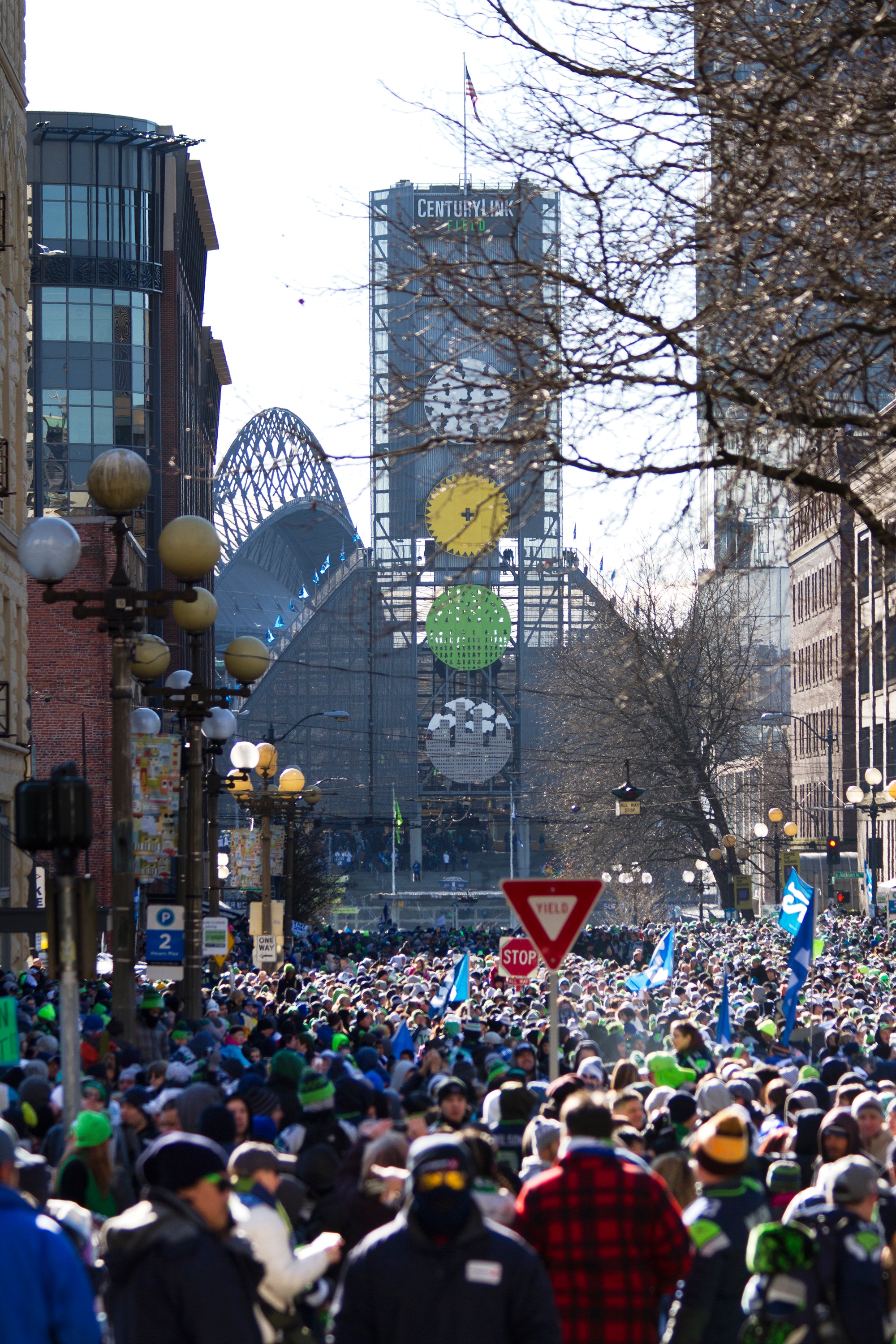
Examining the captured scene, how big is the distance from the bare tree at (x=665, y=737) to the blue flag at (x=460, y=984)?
26395 millimetres

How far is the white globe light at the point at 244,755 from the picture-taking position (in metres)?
24.7

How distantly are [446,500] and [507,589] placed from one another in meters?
103

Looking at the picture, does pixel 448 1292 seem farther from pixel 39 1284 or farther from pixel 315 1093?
pixel 315 1093

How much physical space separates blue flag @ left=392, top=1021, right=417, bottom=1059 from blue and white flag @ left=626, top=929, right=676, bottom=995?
804 cm

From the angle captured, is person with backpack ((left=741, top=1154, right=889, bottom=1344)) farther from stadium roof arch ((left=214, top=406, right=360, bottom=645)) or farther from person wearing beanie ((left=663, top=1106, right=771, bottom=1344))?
stadium roof arch ((left=214, top=406, right=360, bottom=645))

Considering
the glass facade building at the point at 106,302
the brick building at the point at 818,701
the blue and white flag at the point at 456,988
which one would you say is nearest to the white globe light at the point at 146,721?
the blue and white flag at the point at 456,988

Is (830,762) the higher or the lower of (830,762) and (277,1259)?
the higher

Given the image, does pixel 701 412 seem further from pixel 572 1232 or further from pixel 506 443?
pixel 572 1232

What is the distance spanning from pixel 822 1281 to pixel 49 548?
846 cm

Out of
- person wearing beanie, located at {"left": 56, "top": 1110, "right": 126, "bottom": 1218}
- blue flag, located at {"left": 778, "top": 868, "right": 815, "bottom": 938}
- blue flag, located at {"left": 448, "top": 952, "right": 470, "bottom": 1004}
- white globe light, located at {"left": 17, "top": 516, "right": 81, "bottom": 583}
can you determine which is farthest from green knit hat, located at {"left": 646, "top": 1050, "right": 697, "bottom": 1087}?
blue flag, located at {"left": 448, "top": 952, "right": 470, "bottom": 1004}

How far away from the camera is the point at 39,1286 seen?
193 inches

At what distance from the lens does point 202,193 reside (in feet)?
277

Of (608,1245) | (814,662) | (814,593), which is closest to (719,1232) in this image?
(608,1245)

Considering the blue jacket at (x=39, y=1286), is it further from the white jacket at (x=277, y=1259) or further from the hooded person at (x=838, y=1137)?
the hooded person at (x=838, y=1137)
